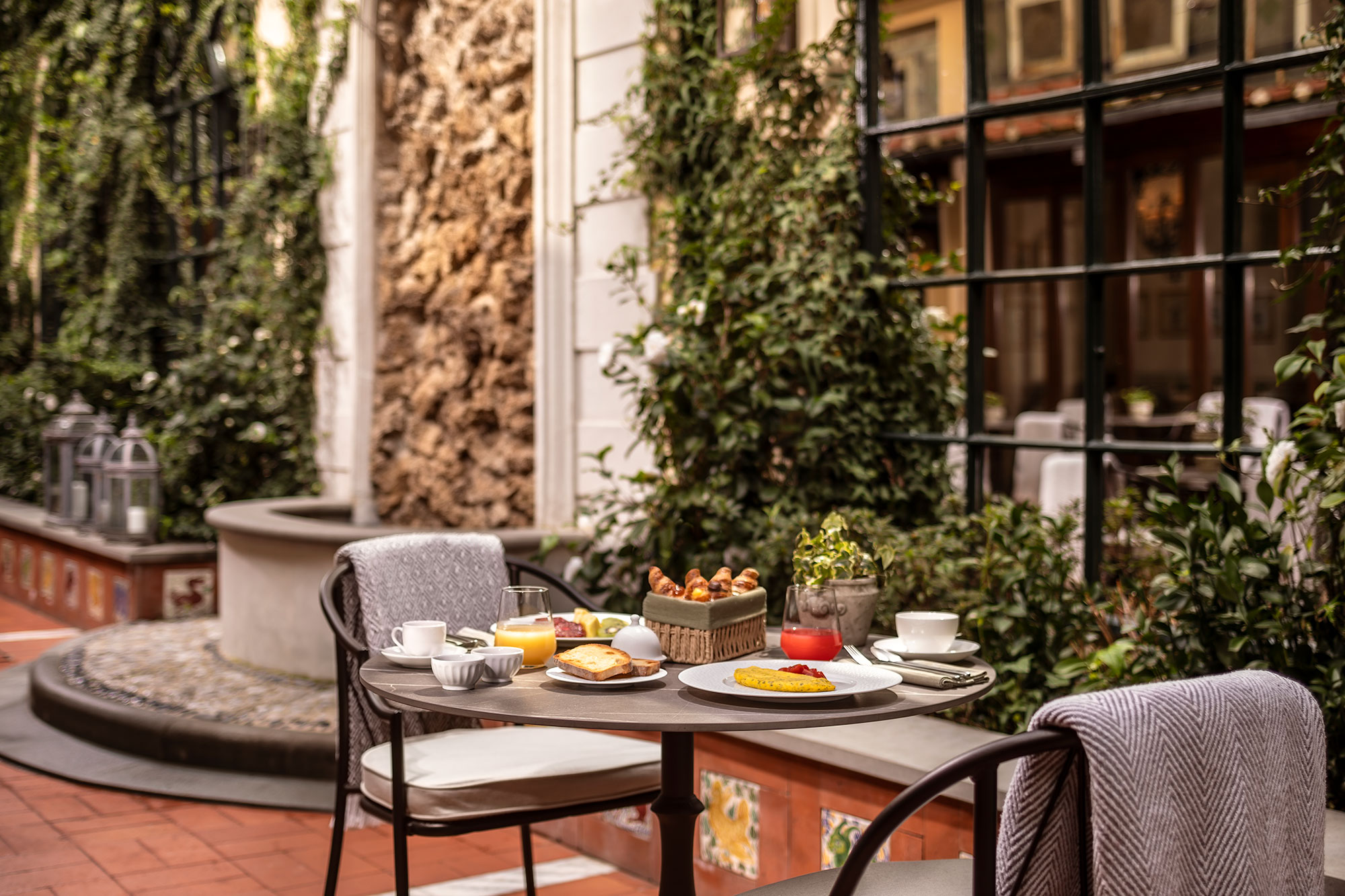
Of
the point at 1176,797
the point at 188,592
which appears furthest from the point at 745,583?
the point at 188,592

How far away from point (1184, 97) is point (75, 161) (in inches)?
298

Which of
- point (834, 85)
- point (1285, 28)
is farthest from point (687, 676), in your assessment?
point (1285, 28)

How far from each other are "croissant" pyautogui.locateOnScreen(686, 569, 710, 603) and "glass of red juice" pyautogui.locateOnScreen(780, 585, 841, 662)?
0.44 feet

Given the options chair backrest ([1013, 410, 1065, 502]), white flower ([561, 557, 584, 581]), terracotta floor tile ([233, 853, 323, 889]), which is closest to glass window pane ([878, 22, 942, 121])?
chair backrest ([1013, 410, 1065, 502])

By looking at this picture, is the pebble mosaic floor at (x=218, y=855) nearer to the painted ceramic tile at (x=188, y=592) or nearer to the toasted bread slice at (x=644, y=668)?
the toasted bread slice at (x=644, y=668)

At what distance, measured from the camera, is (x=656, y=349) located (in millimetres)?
3809

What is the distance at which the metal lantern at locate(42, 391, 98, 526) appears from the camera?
7129mm

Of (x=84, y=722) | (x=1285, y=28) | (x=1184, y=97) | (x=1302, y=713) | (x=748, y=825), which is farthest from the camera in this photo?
(x=1184, y=97)

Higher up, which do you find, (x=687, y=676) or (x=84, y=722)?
(x=687, y=676)

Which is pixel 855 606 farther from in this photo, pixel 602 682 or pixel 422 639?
pixel 422 639

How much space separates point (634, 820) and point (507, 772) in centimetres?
108

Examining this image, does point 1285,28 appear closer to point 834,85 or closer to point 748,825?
point 834,85

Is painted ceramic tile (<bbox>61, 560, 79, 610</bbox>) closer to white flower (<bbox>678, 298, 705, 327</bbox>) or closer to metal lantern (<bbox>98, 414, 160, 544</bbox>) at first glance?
metal lantern (<bbox>98, 414, 160, 544</bbox>)

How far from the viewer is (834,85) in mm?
3748
